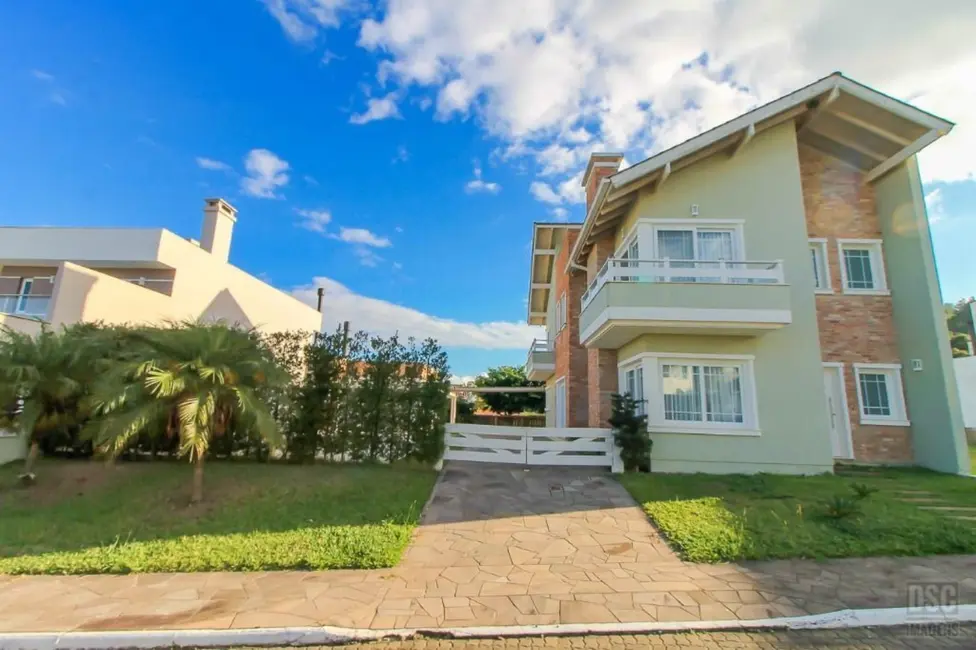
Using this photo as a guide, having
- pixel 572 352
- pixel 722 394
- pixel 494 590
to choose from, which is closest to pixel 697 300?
pixel 722 394

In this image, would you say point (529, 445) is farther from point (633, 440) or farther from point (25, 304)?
point (25, 304)

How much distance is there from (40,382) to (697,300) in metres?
13.9

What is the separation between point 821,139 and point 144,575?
61.1ft

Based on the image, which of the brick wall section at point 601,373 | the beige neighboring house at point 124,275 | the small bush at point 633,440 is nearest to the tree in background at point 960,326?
the brick wall section at point 601,373

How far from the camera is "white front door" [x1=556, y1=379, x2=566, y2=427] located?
17344 mm

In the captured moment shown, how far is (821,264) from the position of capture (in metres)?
13.0

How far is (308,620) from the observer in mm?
4309

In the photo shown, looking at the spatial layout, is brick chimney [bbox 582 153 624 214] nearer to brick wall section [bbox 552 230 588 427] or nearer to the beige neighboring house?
brick wall section [bbox 552 230 588 427]

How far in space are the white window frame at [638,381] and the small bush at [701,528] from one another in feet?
10.2

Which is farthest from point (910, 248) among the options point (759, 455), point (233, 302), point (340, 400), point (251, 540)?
point (233, 302)

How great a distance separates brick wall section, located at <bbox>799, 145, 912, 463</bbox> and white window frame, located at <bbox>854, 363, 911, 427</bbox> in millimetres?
119

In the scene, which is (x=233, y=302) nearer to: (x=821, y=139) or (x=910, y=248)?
(x=821, y=139)

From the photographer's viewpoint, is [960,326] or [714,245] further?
[960,326]

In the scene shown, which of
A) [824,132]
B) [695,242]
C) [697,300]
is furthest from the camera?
[824,132]
